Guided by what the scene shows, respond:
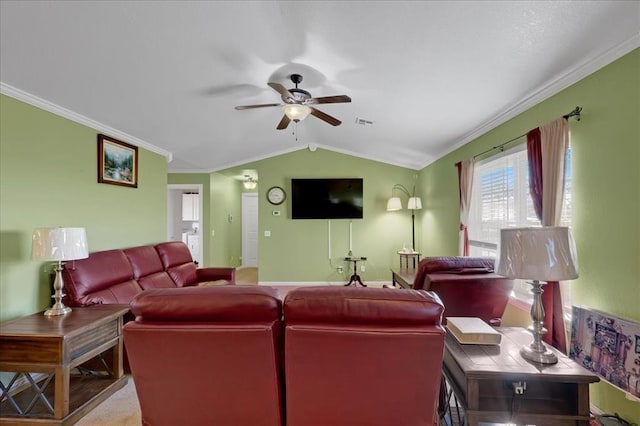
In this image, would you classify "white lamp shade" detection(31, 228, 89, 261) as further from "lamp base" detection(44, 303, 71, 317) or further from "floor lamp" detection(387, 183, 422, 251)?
"floor lamp" detection(387, 183, 422, 251)

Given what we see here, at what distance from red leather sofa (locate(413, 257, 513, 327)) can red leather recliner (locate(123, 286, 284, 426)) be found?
4.56ft

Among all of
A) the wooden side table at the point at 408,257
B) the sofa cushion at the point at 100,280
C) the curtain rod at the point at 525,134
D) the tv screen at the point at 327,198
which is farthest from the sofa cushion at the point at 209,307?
the tv screen at the point at 327,198

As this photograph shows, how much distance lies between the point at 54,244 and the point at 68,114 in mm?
1467

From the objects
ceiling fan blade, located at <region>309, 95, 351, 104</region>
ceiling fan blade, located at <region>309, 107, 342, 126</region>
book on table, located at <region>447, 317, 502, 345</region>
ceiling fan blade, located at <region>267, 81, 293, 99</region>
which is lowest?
book on table, located at <region>447, 317, 502, 345</region>

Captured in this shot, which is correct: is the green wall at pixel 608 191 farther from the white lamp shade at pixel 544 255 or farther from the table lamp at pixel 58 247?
the table lamp at pixel 58 247

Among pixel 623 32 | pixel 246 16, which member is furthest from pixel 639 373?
pixel 246 16

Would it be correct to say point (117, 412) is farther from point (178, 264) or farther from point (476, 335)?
point (476, 335)

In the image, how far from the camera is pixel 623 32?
1.68 meters

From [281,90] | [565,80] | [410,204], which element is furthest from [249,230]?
[565,80]

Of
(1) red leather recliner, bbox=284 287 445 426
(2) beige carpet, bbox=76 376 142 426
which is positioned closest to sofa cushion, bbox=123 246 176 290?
(2) beige carpet, bbox=76 376 142 426

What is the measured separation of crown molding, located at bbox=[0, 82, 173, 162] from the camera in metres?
2.31

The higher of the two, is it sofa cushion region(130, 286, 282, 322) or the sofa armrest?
sofa cushion region(130, 286, 282, 322)

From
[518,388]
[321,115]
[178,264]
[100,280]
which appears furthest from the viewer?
[178,264]

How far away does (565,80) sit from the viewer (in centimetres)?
217
